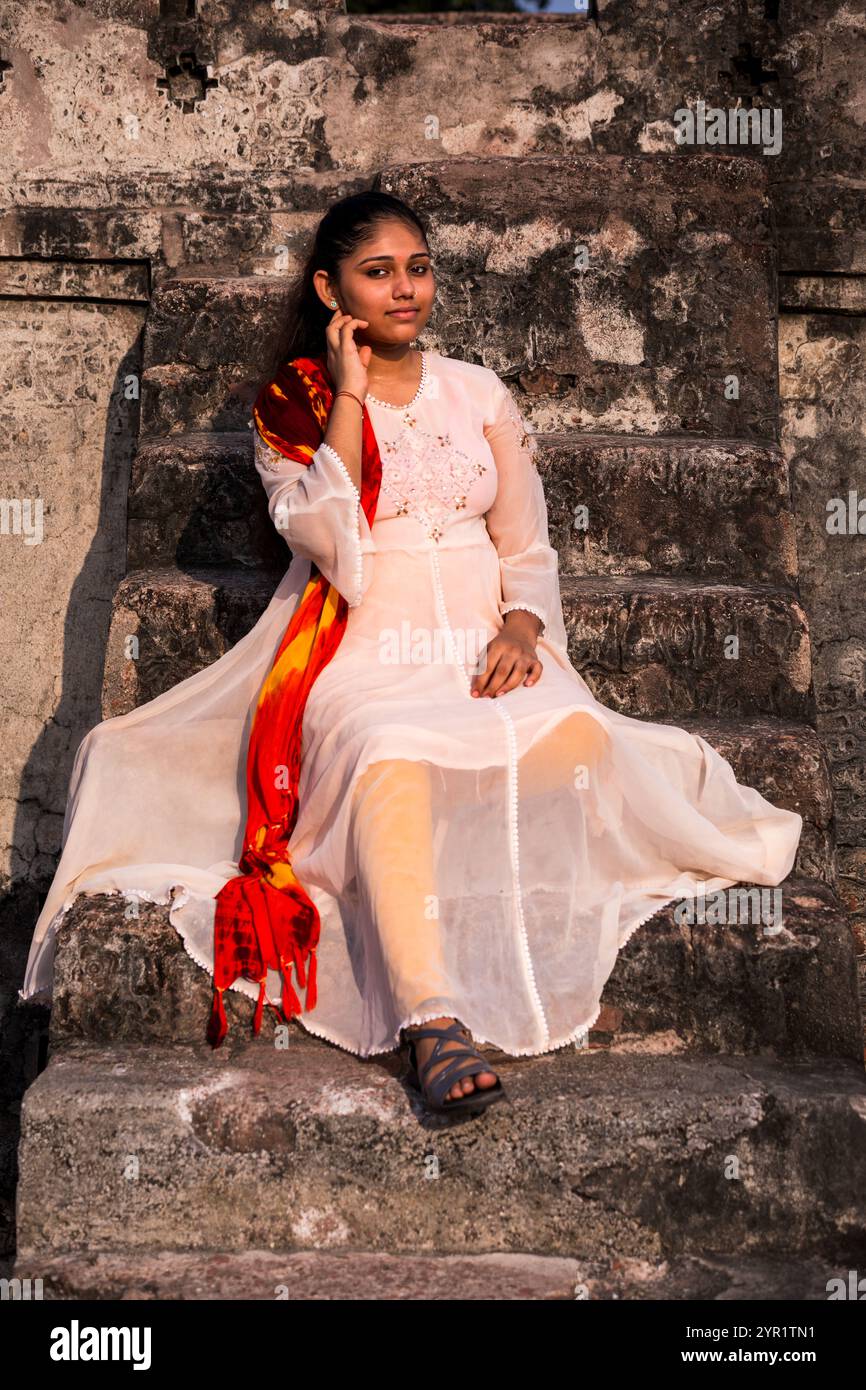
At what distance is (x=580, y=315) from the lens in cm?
440

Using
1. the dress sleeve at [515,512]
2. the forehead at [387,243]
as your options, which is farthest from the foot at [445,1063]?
the forehead at [387,243]

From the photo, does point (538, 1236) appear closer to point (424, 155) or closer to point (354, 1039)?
point (354, 1039)

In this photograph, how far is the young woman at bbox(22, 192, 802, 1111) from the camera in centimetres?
296

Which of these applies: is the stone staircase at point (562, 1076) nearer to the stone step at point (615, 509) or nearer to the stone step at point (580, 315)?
the stone step at point (615, 509)

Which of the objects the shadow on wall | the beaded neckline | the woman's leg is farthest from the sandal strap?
the shadow on wall

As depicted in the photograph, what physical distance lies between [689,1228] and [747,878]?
730mm

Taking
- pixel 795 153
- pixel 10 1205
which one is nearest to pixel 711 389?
pixel 795 153

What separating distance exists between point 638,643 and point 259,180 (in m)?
2.02

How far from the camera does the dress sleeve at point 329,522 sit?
3.30 metres

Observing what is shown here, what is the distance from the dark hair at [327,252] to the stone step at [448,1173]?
180cm

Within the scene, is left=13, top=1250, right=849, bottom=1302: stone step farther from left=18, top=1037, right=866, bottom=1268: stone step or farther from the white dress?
the white dress

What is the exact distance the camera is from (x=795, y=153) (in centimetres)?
466

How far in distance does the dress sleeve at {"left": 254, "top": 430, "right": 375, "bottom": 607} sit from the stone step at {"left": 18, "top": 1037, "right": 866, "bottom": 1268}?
3.64ft

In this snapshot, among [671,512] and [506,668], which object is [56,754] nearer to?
[506,668]
